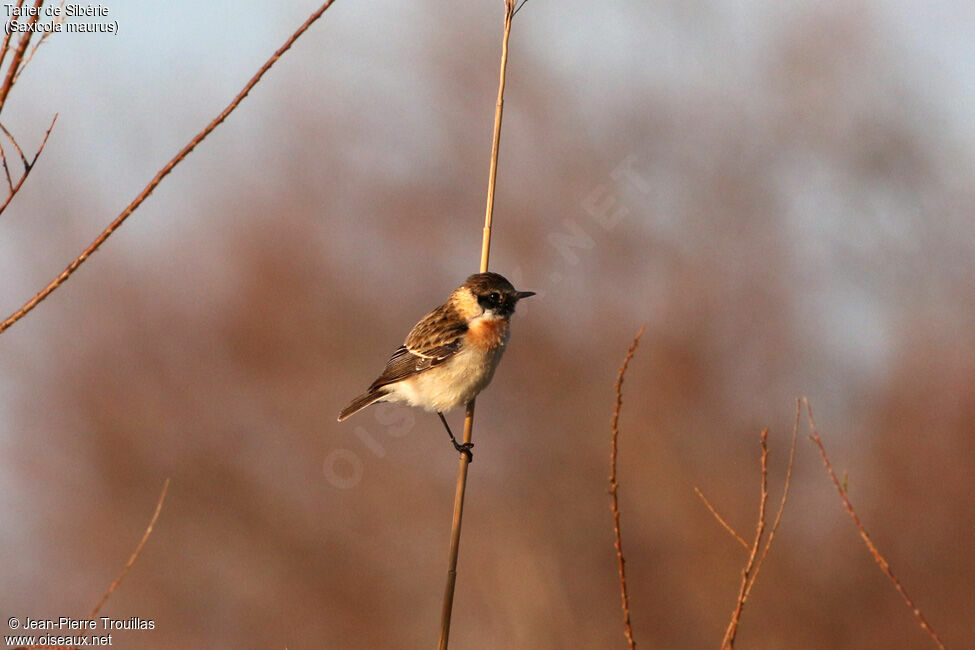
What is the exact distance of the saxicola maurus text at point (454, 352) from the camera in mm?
6523

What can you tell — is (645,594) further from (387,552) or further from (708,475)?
(387,552)

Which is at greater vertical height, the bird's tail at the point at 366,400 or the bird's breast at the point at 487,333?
the bird's breast at the point at 487,333

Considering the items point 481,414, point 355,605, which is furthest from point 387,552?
point 481,414

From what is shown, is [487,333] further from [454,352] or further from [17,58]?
[17,58]

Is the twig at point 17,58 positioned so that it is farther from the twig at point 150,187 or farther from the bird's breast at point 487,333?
the bird's breast at point 487,333

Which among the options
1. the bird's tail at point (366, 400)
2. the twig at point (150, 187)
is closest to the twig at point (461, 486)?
the twig at point (150, 187)

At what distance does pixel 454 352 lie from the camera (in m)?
6.70

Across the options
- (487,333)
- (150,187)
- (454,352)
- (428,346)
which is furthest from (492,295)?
(150,187)

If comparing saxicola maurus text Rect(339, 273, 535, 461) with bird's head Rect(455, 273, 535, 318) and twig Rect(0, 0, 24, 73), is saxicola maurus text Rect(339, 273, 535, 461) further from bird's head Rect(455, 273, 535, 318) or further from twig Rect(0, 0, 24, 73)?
twig Rect(0, 0, 24, 73)

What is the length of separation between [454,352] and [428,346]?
276 millimetres

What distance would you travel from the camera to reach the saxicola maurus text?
6.52 meters

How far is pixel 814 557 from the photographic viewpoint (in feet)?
40.9

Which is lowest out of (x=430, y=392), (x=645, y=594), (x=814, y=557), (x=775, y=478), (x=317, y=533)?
(x=317, y=533)

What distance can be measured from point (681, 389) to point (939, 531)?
3.62 meters
